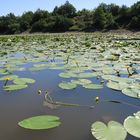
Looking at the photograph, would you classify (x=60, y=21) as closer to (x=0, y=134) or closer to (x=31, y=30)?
(x=31, y=30)

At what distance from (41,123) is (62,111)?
0.38 meters

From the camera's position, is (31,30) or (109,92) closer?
(109,92)

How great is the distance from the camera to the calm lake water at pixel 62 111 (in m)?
1.86

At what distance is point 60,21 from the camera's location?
32000 mm

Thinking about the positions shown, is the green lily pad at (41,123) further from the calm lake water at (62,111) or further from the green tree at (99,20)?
the green tree at (99,20)

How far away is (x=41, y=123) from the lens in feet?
6.34

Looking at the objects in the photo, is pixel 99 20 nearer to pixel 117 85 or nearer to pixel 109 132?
pixel 117 85

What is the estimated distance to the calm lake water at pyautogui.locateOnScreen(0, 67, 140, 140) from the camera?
6.10ft

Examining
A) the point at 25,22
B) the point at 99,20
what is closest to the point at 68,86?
the point at 99,20

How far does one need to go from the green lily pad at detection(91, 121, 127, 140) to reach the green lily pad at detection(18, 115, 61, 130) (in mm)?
290

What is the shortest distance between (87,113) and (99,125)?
40 centimetres

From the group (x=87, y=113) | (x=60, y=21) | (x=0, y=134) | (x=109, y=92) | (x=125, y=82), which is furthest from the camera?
(x=60, y=21)

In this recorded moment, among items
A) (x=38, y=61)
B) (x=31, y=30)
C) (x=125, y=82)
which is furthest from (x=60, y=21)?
(x=125, y=82)

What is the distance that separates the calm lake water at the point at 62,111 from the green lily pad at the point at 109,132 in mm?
53
